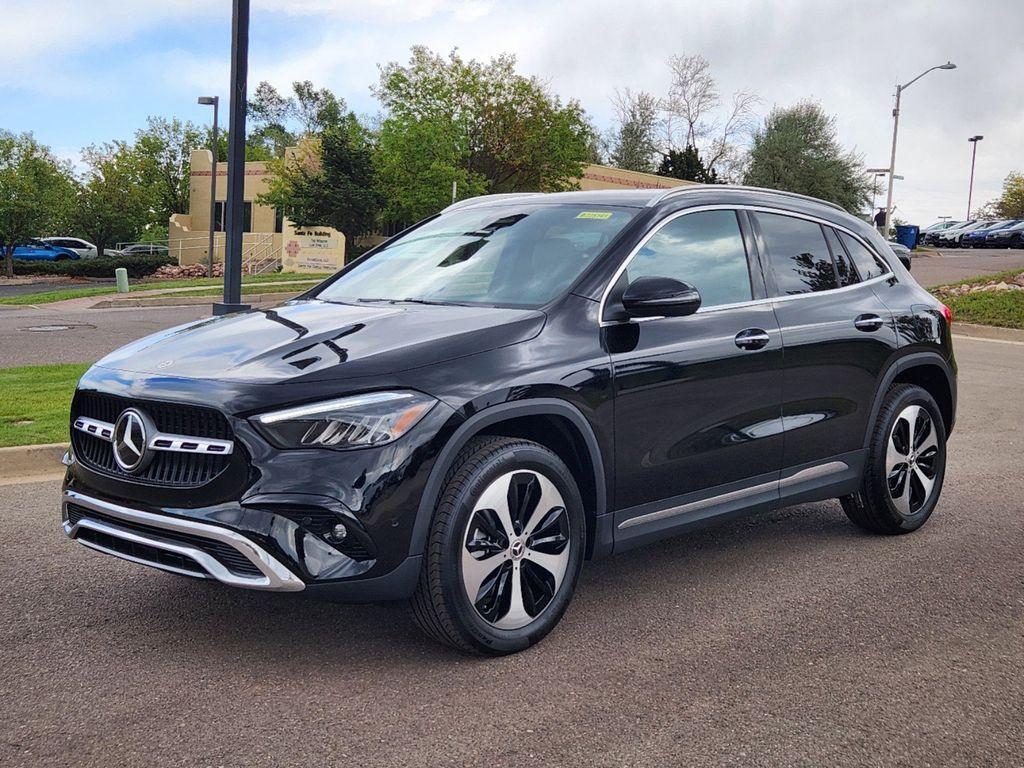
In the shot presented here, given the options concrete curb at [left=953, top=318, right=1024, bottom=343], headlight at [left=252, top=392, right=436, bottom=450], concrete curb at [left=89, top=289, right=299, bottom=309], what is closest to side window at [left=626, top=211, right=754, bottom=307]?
headlight at [left=252, top=392, right=436, bottom=450]

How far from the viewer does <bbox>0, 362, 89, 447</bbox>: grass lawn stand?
7.67 m

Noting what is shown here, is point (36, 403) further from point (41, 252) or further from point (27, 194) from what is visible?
point (41, 252)

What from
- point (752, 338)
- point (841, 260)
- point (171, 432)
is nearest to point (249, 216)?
point (841, 260)

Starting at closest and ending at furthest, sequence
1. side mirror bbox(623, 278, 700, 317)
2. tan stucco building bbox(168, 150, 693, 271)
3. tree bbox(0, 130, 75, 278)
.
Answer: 1. side mirror bbox(623, 278, 700, 317)
2. tree bbox(0, 130, 75, 278)
3. tan stucco building bbox(168, 150, 693, 271)

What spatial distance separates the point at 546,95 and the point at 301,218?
12491 millimetres

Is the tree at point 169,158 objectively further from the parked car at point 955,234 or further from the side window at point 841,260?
the side window at point 841,260

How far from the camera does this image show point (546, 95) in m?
49.5

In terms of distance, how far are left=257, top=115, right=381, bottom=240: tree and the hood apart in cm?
4520

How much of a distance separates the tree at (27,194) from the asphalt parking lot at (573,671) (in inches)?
1753

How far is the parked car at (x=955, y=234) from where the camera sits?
2260 inches

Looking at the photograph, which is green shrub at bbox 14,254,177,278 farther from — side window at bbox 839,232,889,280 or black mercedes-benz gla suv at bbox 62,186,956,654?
side window at bbox 839,232,889,280

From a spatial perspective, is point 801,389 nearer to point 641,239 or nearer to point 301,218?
point 641,239

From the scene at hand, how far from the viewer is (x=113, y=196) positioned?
2404 inches

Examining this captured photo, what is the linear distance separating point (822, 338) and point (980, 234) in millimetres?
55606
